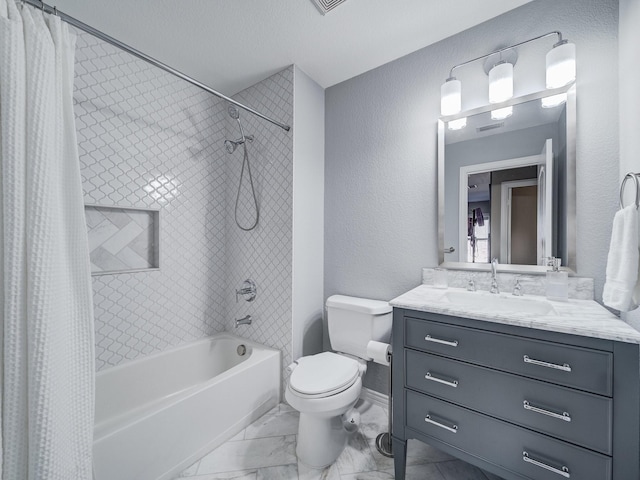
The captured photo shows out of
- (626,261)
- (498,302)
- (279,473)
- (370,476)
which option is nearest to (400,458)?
(370,476)

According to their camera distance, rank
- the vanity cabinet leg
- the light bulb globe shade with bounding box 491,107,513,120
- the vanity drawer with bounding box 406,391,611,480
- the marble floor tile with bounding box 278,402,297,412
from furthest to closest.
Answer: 1. the marble floor tile with bounding box 278,402,297,412
2. the light bulb globe shade with bounding box 491,107,513,120
3. the vanity cabinet leg
4. the vanity drawer with bounding box 406,391,611,480

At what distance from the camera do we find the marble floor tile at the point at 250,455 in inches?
55.7

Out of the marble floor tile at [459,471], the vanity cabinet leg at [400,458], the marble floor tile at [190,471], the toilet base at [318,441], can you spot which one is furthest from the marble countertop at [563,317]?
the marble floor tile at [190,471]

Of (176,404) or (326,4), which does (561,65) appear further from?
(176,404)

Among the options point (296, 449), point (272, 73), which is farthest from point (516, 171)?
point (296, 449)

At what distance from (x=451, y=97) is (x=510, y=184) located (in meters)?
0.62

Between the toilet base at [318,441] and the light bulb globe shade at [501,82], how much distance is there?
1979 mm

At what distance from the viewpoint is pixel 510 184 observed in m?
1.50

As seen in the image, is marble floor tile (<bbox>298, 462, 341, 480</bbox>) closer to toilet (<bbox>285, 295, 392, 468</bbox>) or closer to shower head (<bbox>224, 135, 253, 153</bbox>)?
toilet (<bbox>285, 295, 392, 468</bbox>)

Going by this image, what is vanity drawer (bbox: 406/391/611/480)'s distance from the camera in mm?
893

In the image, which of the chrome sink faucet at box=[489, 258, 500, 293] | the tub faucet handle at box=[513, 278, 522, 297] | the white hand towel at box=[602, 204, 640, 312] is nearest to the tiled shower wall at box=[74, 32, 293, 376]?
the chrome sink faucet at box=[489, 258, 500, 293]

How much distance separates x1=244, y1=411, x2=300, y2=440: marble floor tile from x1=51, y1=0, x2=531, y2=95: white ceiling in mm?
2478

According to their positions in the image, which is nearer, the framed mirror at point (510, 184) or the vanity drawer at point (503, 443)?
the vanity drawer at point (503, 443)

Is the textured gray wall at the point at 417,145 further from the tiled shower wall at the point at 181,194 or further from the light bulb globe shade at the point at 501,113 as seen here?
the tiled shower wall at the point at 181,194
